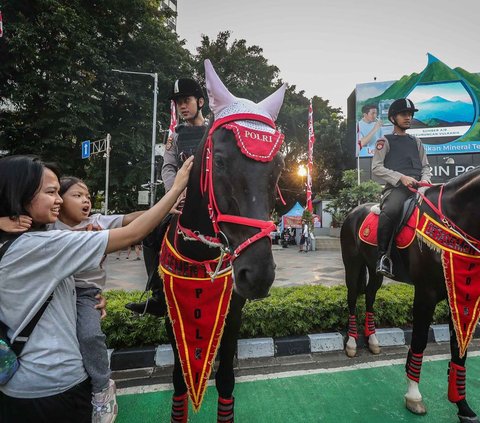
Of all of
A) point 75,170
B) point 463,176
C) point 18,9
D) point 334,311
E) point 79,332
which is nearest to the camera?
point 79,332

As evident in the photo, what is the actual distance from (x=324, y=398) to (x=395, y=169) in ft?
10.1

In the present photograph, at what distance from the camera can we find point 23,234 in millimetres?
1379

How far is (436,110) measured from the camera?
26.4 metres

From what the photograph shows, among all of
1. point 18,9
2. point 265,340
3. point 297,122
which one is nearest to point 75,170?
point 18,9

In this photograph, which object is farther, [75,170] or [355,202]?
[355,202]

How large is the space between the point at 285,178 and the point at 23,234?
96.3 feet

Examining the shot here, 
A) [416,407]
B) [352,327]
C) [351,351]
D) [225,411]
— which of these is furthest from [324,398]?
[352,327]

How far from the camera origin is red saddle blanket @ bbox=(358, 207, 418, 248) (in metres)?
3.56

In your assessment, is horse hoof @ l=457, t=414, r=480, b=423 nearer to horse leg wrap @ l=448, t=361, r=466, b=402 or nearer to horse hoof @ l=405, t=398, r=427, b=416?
horse leg wrap @ l=448, t=361, r=466, b=402

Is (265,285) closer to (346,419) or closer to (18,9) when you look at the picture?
(346,419)

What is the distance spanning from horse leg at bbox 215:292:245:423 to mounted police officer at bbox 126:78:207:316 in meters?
0.76

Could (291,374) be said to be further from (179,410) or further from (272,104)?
(272,104)

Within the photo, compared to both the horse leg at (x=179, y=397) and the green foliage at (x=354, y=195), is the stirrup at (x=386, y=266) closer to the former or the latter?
the horse leg at (x=179, y=397)

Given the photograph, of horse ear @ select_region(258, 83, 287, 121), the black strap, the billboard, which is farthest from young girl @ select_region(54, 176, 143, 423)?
the billboard
